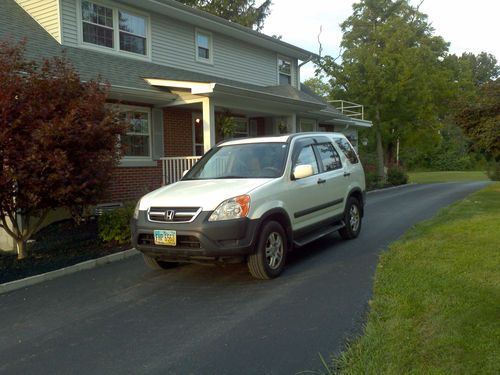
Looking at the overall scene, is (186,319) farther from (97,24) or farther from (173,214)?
(97,24)

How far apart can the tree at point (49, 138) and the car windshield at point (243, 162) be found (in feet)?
5.16

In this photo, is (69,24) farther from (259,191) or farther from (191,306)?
(191,306)

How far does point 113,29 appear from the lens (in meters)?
12.6

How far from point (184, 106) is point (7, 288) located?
8.23 m

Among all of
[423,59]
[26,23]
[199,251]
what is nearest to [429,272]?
[199,251]

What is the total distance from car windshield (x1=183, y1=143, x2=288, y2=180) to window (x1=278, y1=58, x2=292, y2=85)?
12931 millimetres

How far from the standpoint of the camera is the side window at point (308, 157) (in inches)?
258

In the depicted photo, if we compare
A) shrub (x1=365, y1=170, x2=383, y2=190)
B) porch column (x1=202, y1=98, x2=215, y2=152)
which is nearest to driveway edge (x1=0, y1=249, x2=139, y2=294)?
porch column (x1=202, y1=98, x2=215, y2=152)

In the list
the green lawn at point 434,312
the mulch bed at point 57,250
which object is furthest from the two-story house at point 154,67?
the green lawn at point 434,312

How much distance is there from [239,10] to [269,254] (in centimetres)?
3045

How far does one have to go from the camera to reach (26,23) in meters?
11.6

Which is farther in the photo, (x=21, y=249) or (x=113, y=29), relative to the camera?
(x=113, y=29)

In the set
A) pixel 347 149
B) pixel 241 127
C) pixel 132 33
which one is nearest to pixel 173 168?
pixel 132 33

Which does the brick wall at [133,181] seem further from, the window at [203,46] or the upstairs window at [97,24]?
the window at [203,46]
